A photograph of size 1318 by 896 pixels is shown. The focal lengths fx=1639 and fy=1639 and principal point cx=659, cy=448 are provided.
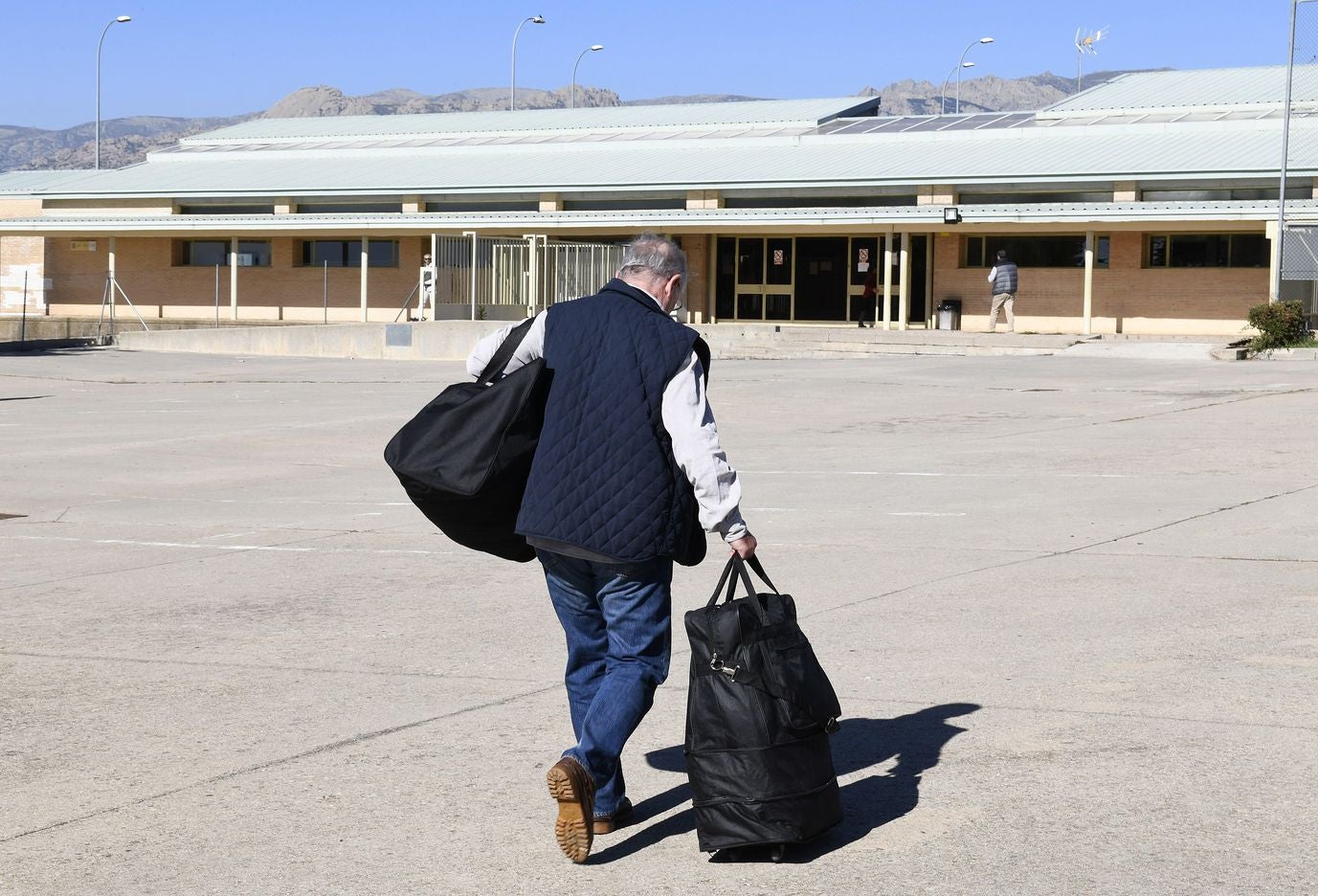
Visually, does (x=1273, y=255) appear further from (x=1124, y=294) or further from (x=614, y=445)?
(x=614, y=445)

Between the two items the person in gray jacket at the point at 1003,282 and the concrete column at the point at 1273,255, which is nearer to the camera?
the concrete column at the point at 1273,255

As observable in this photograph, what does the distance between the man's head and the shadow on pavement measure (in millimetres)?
1601

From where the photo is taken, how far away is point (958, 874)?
450cm

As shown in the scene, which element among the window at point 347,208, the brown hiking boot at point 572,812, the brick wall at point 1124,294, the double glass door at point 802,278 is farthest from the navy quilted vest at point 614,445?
the window at point 347,208

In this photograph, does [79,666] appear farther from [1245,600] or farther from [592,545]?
[1245,600]

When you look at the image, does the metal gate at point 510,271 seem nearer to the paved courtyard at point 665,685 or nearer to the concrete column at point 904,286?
Result: the concrete column at point 904,286

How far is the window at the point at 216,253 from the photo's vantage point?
156 feet

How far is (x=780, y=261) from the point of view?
1662 inches

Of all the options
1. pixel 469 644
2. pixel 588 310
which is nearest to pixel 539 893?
pixel 588 310

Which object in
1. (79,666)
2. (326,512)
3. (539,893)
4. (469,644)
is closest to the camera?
(539,893)

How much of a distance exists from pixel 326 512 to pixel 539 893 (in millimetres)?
7956

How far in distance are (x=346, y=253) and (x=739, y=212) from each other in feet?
41.2

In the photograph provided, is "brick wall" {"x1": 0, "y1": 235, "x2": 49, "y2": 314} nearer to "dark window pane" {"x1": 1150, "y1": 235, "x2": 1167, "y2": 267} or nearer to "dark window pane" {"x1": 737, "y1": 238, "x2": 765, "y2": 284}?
"dark window pane" {"x1": 737, "y1": 238, "x2": 765, "y2": 284}

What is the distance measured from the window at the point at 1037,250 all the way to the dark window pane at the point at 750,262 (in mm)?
5693
